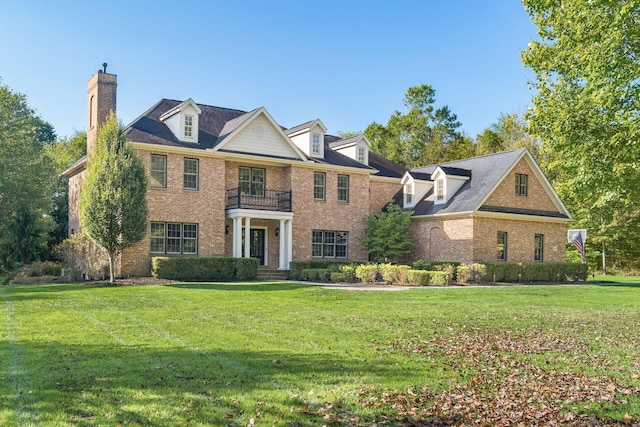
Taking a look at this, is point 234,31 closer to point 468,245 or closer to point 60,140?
point 468,245

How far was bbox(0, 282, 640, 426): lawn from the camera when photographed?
19.9 ft

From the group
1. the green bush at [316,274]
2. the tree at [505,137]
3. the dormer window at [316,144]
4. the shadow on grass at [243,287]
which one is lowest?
the shadow on grass at [243,287]

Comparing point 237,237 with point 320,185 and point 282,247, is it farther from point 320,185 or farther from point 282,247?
point 320,185

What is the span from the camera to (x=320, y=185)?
1216 inches

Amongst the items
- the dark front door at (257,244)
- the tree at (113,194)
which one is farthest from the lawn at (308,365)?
the dark front door at (257,244)

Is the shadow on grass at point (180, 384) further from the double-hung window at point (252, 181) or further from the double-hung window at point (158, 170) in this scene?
the double-hung window at point (252, 181)

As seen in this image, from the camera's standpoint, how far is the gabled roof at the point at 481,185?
29.0 meters

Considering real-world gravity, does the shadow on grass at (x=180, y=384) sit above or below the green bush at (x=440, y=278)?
below

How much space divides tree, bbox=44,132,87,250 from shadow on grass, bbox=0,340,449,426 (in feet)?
87.0

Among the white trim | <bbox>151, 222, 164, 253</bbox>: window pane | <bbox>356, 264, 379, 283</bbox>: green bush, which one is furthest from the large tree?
<bbox>151, 222, 164, 253</bbox>: window pane

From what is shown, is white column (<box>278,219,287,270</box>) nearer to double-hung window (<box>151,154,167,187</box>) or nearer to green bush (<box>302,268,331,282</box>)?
green bush (<box>302,268,331,282</box>)

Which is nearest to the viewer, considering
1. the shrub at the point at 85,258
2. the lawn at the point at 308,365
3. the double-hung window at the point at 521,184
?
the lawn at the point at 308,365

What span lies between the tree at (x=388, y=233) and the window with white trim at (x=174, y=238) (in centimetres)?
908

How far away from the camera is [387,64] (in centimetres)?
3056
